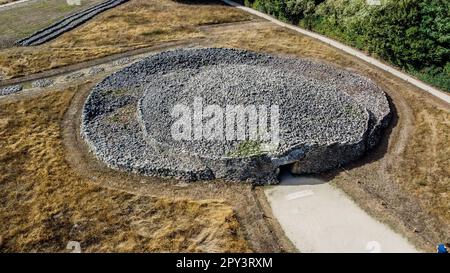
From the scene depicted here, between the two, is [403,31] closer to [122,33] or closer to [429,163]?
[429,163]

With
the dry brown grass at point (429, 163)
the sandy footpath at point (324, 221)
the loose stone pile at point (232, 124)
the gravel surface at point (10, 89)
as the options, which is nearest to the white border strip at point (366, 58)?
the dry brown grass at point (429, 163)

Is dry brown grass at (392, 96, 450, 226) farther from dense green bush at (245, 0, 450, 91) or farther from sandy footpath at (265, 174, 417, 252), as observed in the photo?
dense green bush at (245, 0, 450, 91)

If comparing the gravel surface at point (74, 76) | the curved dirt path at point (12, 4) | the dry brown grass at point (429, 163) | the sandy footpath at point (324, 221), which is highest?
the curved dirt path at point (12, 4)

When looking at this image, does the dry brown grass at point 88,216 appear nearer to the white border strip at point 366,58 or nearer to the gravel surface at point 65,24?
the gravel surface at point 65,24

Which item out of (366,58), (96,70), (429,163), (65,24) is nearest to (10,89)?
(96,70)
